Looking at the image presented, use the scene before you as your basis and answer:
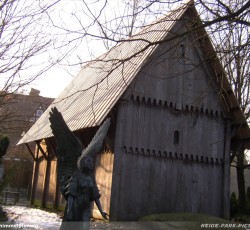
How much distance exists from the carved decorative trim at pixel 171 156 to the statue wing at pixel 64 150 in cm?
509

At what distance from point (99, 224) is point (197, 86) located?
19.6 feet

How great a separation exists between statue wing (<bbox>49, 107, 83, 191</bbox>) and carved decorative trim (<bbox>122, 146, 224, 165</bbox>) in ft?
16.7

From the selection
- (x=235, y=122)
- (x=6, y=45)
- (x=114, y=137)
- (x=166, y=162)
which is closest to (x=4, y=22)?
(x=6, y=45)

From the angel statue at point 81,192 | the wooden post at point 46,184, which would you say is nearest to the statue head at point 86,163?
the angel statue at point 81,192

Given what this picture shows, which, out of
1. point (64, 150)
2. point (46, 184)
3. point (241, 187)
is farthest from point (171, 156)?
point (241, 187)

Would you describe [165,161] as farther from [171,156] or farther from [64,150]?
[64,150]

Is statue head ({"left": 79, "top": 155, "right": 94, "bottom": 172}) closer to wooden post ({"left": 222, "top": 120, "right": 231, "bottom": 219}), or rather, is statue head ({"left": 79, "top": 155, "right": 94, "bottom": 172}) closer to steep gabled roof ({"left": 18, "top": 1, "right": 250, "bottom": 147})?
steep gabled roof ({"left": 18, "top": 1, "right": 250, "bottom": 147})

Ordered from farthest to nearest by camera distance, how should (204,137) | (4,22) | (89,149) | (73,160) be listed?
(204,137)
(4,22)
(73,160)
(89,149)

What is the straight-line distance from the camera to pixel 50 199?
1925 cm

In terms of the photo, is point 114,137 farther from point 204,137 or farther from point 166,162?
point 204,137

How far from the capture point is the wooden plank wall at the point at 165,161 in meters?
13.7

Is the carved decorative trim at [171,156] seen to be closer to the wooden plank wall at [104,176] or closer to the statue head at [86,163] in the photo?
the wooden plank wall at [104,176]

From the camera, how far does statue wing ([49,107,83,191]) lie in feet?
27.9

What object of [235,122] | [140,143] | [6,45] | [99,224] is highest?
[6,45]
